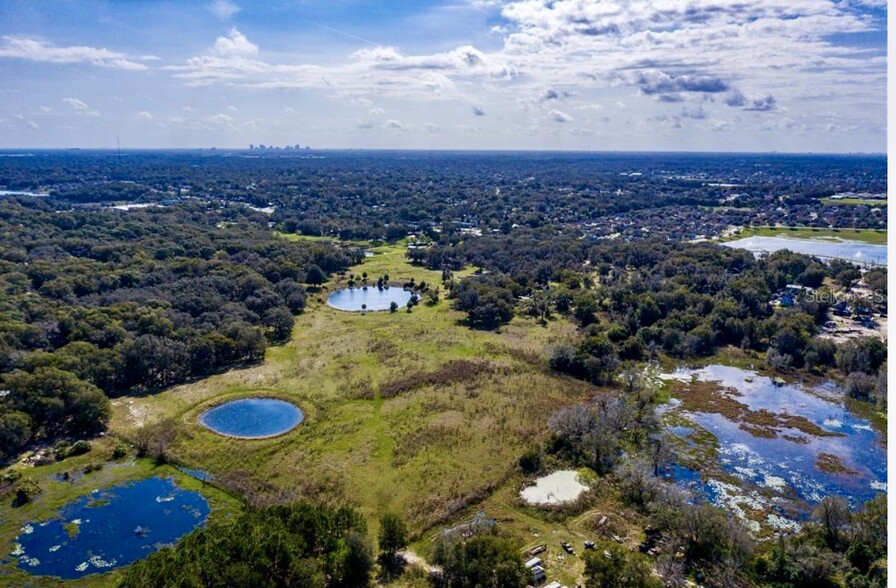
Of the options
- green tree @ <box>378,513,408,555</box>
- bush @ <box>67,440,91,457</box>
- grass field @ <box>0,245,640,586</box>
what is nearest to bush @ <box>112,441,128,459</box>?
grass field @ <box>0,245,640,586</box>

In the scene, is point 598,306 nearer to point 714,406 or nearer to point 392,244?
point 714,406

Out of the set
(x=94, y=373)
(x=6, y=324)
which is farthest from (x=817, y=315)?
(x=6, y=324)

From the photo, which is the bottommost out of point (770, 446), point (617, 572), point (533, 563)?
point (770, 446)

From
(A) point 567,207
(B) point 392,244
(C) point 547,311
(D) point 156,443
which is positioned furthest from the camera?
(A) point 567,207

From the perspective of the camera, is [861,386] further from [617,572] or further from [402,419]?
[402,419]

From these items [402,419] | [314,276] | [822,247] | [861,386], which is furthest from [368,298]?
[822,247]

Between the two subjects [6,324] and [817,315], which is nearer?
[6,324]

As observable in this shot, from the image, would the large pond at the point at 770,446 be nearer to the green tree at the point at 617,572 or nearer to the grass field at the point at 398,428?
the grass field at the point at 398,428

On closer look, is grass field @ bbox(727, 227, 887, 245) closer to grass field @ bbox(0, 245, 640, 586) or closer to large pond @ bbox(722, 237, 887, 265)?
large pond @ bbox(722, 237, 887, 265)
